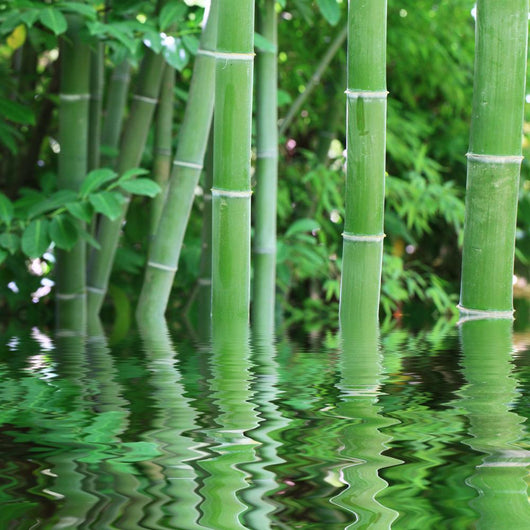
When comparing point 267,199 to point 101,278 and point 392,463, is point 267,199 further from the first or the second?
point 392,463

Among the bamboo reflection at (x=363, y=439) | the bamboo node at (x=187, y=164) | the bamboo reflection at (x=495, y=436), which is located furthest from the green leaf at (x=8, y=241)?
the bamboo reflection at (x=495, y=436)

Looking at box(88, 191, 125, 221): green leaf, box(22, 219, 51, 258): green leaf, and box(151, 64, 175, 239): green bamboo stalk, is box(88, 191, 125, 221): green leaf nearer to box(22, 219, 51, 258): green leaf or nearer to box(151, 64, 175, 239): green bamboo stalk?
box(22, 219, 51, 258): green leaf

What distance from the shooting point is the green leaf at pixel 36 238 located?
5.63 ft

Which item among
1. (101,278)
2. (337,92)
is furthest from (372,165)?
(337,92)

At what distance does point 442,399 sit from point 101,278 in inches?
59.5

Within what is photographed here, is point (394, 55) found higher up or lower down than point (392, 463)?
higher up

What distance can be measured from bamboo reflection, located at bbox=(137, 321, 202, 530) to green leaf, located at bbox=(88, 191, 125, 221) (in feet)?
2.45

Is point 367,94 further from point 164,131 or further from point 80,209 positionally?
point 164,131

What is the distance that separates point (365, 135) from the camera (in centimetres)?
133

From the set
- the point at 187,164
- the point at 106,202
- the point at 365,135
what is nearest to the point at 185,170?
the point at 187,164

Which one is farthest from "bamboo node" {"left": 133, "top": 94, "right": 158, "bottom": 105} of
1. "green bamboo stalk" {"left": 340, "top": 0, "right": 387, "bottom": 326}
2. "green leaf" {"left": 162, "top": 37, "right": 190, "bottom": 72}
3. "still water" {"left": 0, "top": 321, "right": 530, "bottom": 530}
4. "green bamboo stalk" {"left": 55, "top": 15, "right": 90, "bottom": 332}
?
"still water" {"left": 0, "top": 321, "right": 530, "bottom": 530}

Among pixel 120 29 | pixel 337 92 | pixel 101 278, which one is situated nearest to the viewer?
pixel 120 29

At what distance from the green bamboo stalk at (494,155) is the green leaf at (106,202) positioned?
0.71 meters

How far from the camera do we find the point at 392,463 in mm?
556
